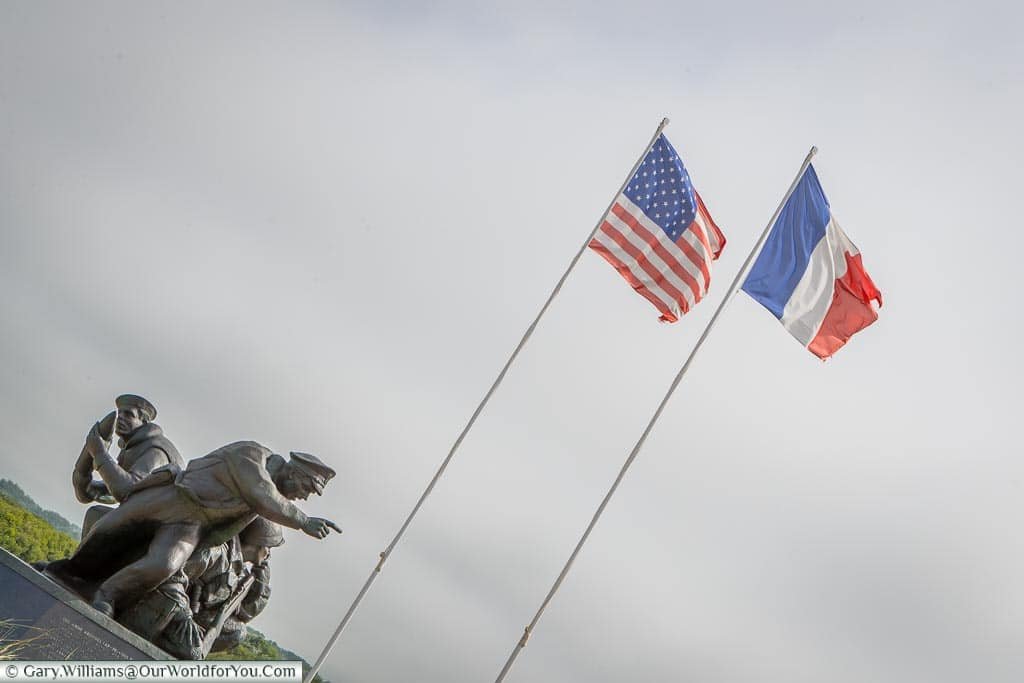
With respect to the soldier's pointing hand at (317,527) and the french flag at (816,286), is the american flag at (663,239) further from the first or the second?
the soldier's pointing hand at (317,527)

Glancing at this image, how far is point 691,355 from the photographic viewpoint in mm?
14812

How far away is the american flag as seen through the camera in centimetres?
1477

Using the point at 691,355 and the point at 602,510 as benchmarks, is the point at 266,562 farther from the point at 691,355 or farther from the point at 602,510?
the point at 691,355

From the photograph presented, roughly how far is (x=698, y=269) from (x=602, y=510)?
344cm

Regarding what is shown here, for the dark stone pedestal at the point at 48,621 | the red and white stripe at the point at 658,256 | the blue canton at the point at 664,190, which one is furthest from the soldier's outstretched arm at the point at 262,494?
the blue canton at the point at 664,190

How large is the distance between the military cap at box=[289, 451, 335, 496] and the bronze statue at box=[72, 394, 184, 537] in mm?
2162

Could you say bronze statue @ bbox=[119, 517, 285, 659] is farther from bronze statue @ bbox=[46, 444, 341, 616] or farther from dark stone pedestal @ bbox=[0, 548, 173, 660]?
dark stone pedestal @ bbox=[0, 548, 173, 660]

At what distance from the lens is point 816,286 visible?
1521 cm

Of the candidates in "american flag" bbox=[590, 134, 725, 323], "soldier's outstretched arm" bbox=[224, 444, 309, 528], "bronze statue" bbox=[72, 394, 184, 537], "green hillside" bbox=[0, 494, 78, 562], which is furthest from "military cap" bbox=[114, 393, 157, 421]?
"green hillside" bbox=[0, 494, 78, 562]

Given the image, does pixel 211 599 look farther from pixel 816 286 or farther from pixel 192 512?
pixel 816 286

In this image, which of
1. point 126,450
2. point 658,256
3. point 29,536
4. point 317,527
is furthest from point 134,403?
point 29,536

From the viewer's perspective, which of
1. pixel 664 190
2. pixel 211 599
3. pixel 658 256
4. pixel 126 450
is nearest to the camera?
pixel 211 599

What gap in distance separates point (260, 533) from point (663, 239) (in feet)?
21.0

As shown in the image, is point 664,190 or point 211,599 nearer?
point 211,599
